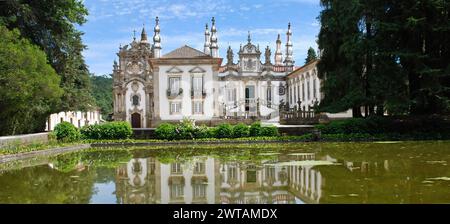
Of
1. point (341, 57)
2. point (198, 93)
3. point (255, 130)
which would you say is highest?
point (341, 57)

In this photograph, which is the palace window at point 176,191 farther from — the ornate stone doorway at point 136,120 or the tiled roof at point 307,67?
the ornate stone doorway at point 136,120

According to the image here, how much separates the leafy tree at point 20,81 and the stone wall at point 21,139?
1662mm

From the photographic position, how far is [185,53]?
3709 centimetres

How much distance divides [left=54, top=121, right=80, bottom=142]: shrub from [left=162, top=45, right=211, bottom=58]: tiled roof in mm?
15574

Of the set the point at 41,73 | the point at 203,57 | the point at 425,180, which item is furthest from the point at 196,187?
the point at 203,57

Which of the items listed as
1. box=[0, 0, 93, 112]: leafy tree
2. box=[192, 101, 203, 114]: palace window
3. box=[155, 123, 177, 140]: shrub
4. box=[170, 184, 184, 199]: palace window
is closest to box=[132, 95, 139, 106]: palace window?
box=[192, 101, 203, 114]: palace window

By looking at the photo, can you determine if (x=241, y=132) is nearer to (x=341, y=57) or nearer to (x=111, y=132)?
(x=111, y=132)

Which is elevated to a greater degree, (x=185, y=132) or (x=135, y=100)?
(x=135, y=100)

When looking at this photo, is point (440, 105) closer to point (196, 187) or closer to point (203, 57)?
point (196, 187)

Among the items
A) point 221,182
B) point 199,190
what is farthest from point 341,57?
point 199,190

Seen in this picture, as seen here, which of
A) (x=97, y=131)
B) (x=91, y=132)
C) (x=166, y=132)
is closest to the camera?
(x=166, y=132)

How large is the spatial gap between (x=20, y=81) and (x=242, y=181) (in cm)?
1277

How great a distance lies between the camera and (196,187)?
8422 millimetres
